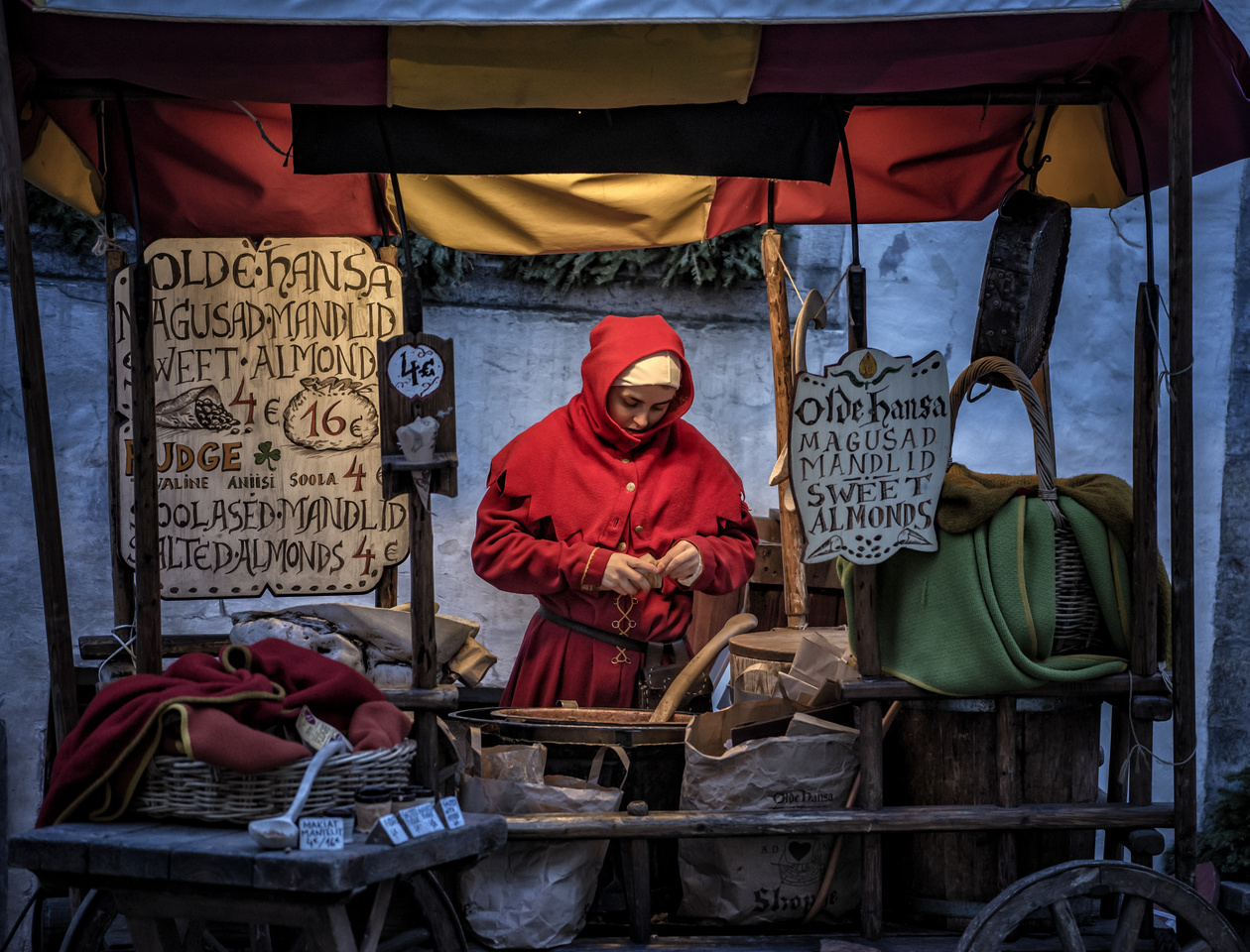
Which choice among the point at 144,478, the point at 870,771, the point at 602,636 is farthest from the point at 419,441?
the point at 870,771

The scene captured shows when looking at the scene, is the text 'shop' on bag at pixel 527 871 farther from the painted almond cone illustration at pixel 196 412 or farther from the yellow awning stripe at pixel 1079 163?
the yellow awning stripe at pixel 1079 163

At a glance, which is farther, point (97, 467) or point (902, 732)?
point (97, 467)

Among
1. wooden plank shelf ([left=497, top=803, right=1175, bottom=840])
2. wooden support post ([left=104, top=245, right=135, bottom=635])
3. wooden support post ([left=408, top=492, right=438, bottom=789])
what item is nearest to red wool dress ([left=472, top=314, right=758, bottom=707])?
wooden support post ([left=408, top=492, right=438, bottom=789])

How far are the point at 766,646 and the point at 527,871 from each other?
4.17 ft

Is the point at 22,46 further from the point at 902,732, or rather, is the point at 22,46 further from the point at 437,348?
the point at 902,732

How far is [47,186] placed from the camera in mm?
3791

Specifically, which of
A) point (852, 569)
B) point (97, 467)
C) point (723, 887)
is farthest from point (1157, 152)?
point (97, 467)

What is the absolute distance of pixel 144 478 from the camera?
3119 mm

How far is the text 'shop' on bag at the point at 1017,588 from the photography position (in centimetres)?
316

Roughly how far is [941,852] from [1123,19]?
220 cm

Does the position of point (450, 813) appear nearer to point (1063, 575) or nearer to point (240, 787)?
point (240, 787)

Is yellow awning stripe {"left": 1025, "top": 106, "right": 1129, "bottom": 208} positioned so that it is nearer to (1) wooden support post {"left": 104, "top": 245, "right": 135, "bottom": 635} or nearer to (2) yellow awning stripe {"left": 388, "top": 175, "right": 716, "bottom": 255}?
(2) yellow awning stripe {"left": 388, "top": 175, "right": 716, "bottom": 255}

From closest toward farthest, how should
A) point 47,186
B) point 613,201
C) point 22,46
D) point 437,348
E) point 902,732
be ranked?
point 22,46, point 437,348, point 902,732, point 47,186, point 613,201

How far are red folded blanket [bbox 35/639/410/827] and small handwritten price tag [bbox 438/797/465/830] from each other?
0.16 metres
